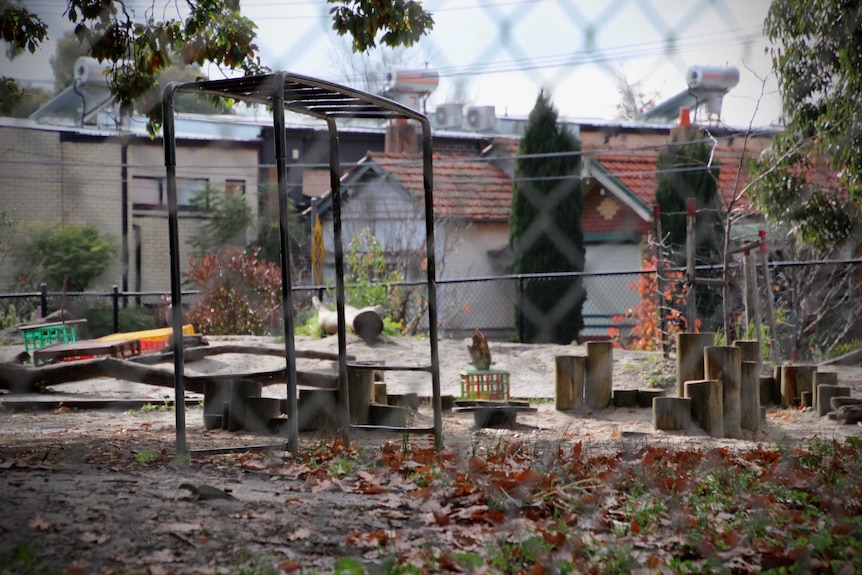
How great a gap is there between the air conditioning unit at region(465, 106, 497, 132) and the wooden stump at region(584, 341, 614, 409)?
22.8ft

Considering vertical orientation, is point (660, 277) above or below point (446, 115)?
below

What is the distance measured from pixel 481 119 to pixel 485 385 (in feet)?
27.1

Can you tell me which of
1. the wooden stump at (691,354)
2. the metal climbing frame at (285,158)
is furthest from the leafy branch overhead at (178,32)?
the wooden stump at (691,354)

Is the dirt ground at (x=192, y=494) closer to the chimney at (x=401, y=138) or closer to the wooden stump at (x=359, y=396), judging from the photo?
the wooden stump at (x=359, y=396)

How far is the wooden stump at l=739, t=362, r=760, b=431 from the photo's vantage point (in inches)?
208

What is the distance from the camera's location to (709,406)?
16.6ft

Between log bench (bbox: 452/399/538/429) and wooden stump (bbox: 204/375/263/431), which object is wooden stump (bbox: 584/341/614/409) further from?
wooden stump (bbox: 204/375/263/431)

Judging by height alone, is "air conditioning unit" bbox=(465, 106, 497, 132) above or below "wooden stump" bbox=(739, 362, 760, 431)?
above

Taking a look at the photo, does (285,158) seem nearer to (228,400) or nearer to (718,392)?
(228,400)

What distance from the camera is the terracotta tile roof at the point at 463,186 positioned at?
15453 millimetres

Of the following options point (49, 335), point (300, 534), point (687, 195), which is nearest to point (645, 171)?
point (687, 195)

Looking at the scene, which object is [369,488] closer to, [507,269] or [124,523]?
[124,523]

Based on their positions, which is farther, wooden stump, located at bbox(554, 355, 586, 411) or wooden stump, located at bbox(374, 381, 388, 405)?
wooden stump, located at bbox(554, 355, 586, 411)

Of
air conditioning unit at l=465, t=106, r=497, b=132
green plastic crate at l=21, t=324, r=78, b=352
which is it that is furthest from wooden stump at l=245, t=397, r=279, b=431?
air conditioning unit at l=465, t=106, r=497, b=132
